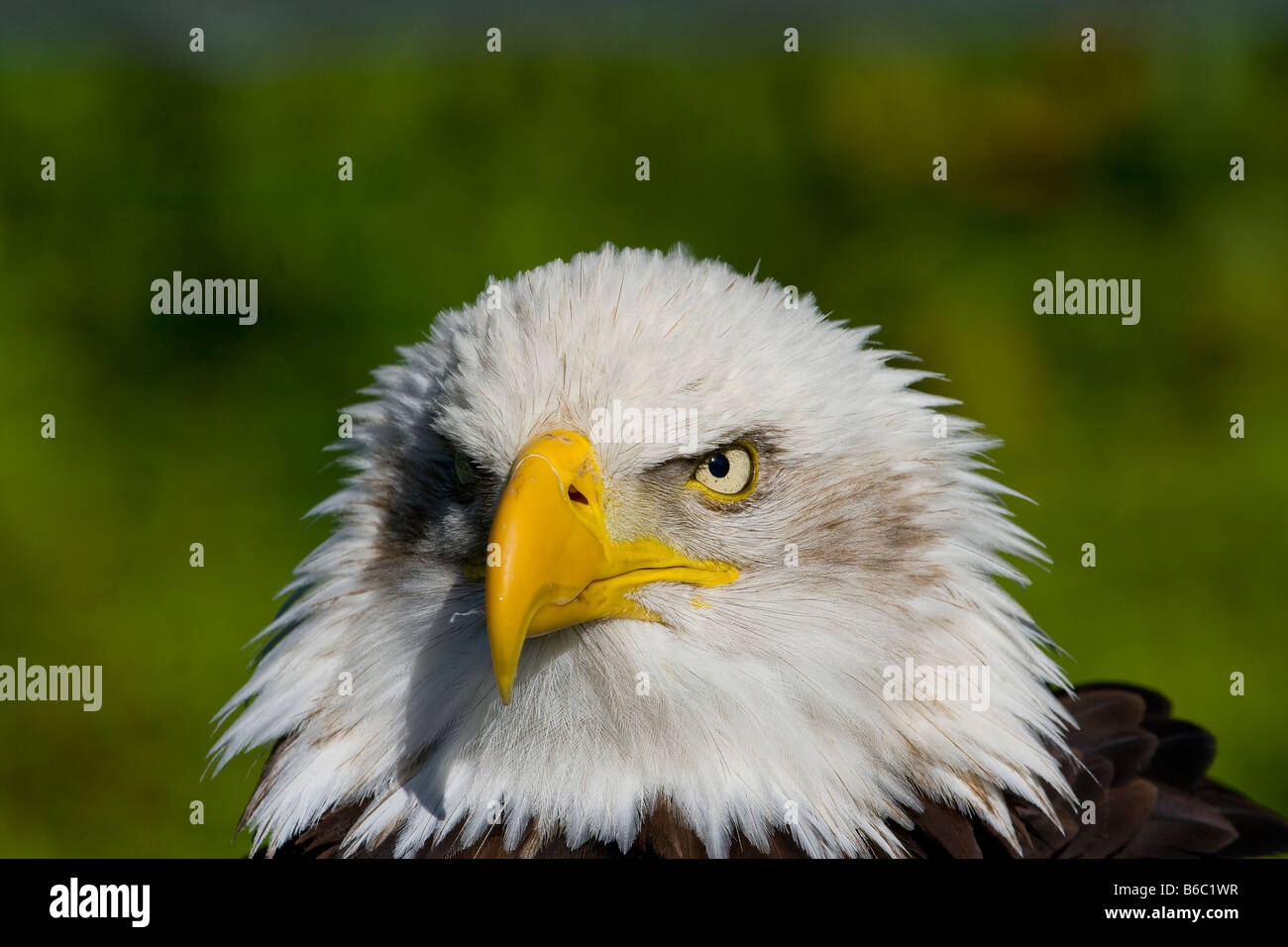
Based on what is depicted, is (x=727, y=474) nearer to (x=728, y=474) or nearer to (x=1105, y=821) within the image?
(x=728, y=474)

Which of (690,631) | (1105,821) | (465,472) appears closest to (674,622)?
(690,631)

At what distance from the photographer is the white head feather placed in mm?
1832

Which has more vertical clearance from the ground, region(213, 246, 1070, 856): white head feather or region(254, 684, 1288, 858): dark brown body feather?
region(213, 246, 1070, 856): white head feather

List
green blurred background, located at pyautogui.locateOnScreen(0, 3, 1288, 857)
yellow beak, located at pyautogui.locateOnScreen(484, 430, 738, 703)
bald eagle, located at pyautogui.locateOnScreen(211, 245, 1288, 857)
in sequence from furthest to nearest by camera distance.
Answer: green blurred background, located at pyautogui.locateOnScreen(0, 3, 1288, 857), bald eagle, located at pyautogui.locateOnScreen(211, 245, 1288, 857), yellow beak, located at pyautogui.locateOnScreen(484, 430, 738, 703)

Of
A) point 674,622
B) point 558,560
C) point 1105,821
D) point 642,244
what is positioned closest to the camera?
point 558,560

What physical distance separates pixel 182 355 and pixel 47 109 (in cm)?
98

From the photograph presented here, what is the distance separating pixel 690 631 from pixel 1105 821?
2.99ft

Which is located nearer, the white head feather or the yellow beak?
the yellow beak

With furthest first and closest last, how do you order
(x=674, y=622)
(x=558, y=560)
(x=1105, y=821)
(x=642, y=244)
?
(x=642, y=244) → (x=1105, y=821) → (x=674, y=622) → (x=558, y=560)

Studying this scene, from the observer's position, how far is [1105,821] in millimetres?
2229

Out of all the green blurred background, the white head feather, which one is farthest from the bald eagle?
the green blurred background

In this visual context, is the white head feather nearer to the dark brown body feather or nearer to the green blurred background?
the dark brown body feather

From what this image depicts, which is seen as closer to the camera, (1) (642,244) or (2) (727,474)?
(2) (727,474)
